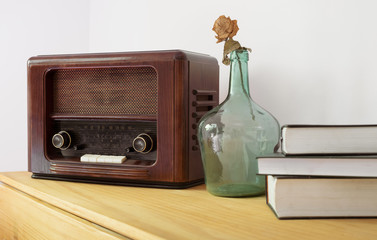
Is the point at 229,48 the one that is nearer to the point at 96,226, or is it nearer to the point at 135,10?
the point at 96,226

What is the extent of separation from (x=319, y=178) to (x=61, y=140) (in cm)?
74

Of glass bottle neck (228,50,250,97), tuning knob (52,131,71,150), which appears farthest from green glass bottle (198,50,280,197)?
tuning knob (52,131,71,150)

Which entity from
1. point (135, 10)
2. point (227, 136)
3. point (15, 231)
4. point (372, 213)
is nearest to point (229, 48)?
point (227, 136)

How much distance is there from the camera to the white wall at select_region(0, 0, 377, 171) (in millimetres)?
1099

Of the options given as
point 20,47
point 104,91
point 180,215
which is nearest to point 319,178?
point 180,215

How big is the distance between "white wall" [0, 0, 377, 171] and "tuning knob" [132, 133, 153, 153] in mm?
366

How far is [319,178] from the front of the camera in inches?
31.6

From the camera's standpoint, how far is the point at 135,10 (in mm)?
1835

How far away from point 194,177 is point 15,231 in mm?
489

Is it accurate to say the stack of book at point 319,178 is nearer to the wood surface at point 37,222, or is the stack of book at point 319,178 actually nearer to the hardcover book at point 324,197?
the hardcover book at point 324,197

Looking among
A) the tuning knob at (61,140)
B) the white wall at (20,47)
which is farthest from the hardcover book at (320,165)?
the white wall at (20,47)

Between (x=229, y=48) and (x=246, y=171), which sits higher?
(x=229, y=48)

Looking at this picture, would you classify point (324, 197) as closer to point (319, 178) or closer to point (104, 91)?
point (319, 178)

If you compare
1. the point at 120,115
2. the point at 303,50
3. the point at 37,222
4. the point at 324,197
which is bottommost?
the point at 37,222
